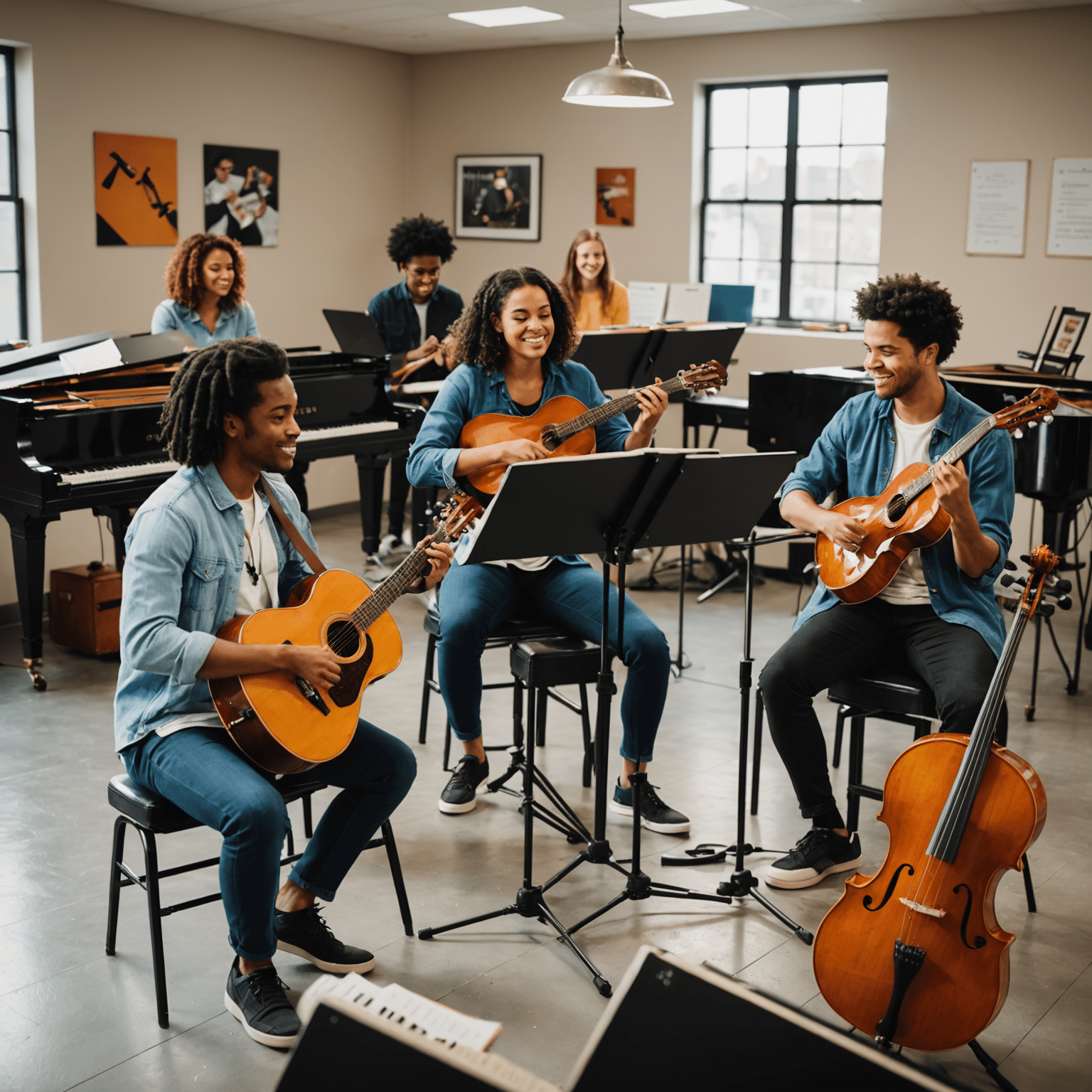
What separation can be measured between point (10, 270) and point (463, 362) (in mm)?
3308

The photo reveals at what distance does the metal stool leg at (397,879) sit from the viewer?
263cm

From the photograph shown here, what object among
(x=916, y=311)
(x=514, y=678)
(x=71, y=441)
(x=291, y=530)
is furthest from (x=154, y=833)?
(x=71, y=441)

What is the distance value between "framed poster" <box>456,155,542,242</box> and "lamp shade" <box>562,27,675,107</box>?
8.75ft

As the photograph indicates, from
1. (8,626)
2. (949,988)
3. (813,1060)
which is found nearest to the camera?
(813,1060)

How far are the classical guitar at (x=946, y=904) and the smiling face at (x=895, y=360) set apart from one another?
92 cm

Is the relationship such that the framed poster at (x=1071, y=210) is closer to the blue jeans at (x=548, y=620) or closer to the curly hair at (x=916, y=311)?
the curly hair at (x=916, y=311)

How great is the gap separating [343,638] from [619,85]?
2.80 m

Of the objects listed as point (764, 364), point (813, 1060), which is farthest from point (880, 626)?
point (764, 364)

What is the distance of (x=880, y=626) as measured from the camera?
2.94 metres

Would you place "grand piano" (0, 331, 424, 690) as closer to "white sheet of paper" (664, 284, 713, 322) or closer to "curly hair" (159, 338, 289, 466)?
"curly hair" (159, 338, 289, 466)

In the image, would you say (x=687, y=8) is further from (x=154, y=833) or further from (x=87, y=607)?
(x=154, y=833)

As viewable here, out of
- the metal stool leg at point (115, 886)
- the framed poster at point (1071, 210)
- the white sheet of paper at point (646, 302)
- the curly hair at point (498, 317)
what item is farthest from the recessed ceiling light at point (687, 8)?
the metal stool leg at point (115, 886)

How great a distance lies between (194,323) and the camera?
199 inches

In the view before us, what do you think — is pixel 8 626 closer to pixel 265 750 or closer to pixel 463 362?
pixel 463 362
